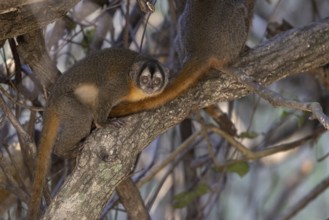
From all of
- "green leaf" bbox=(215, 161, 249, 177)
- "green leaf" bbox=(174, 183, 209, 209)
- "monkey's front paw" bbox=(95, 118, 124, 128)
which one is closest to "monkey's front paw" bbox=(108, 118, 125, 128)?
"monkey's front paw" bbox=(95, 118, 124, 128)

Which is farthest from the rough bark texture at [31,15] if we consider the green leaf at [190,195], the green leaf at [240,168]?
the green leaf at [240,168]

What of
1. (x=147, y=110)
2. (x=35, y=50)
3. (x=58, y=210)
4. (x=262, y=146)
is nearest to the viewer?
(x=58, y=210)

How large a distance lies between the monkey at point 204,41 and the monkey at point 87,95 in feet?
A: 0.43

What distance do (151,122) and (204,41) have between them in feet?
3.01

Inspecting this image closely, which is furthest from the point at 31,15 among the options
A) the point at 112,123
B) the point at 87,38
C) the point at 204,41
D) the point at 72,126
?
the point at 87,38

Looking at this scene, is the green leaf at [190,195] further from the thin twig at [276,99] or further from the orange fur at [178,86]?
the thin twig at [276,99]

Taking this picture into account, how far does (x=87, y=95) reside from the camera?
5266mm

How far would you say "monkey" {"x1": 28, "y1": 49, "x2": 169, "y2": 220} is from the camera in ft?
16.3

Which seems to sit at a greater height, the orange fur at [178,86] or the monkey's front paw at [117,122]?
the orange fur at [178,86]

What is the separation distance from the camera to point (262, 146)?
283 inches

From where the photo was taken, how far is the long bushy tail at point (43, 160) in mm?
4730

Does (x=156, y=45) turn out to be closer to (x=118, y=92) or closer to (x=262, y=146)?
(x=262, y=146)

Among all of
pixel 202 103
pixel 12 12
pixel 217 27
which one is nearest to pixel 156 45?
pixel 217 27

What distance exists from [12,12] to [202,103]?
4.90 ft
